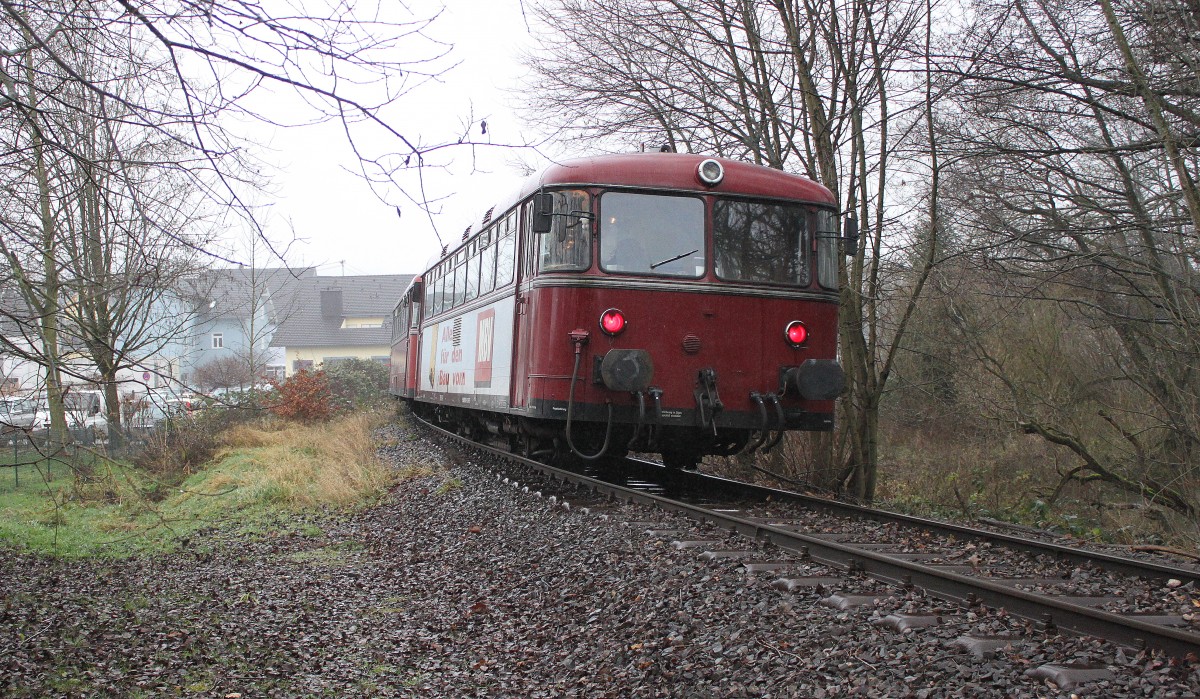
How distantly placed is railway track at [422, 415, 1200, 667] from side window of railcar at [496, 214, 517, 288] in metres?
2.82

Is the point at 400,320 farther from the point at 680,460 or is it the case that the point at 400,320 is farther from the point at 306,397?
the point at 680,460

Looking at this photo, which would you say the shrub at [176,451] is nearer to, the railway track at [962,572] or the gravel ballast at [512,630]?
the gravel ballast at [512,630]

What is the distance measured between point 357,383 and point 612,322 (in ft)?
85.1

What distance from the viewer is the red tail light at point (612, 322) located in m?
8.55

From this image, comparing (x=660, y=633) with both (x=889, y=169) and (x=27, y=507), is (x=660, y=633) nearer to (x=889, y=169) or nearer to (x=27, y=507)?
(x=889, y=169)

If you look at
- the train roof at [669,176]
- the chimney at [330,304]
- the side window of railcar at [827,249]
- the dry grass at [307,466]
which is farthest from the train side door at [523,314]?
the chimney at [330,304]

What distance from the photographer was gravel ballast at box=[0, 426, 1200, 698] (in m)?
3.81

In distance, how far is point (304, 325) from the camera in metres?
54.6

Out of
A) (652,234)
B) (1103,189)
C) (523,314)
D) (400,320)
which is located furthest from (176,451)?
(1103,189)

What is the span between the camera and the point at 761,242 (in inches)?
356

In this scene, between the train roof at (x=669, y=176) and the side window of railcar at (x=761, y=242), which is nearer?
the train roof at (x=669, y=176)

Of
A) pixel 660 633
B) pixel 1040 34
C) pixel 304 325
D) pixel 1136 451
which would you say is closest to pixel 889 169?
pixel 1040 34

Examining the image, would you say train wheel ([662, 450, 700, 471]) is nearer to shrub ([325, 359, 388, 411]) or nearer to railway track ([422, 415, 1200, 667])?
railway track ([422, 415, 1200, 667])

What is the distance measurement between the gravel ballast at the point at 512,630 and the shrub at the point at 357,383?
2186 cm
